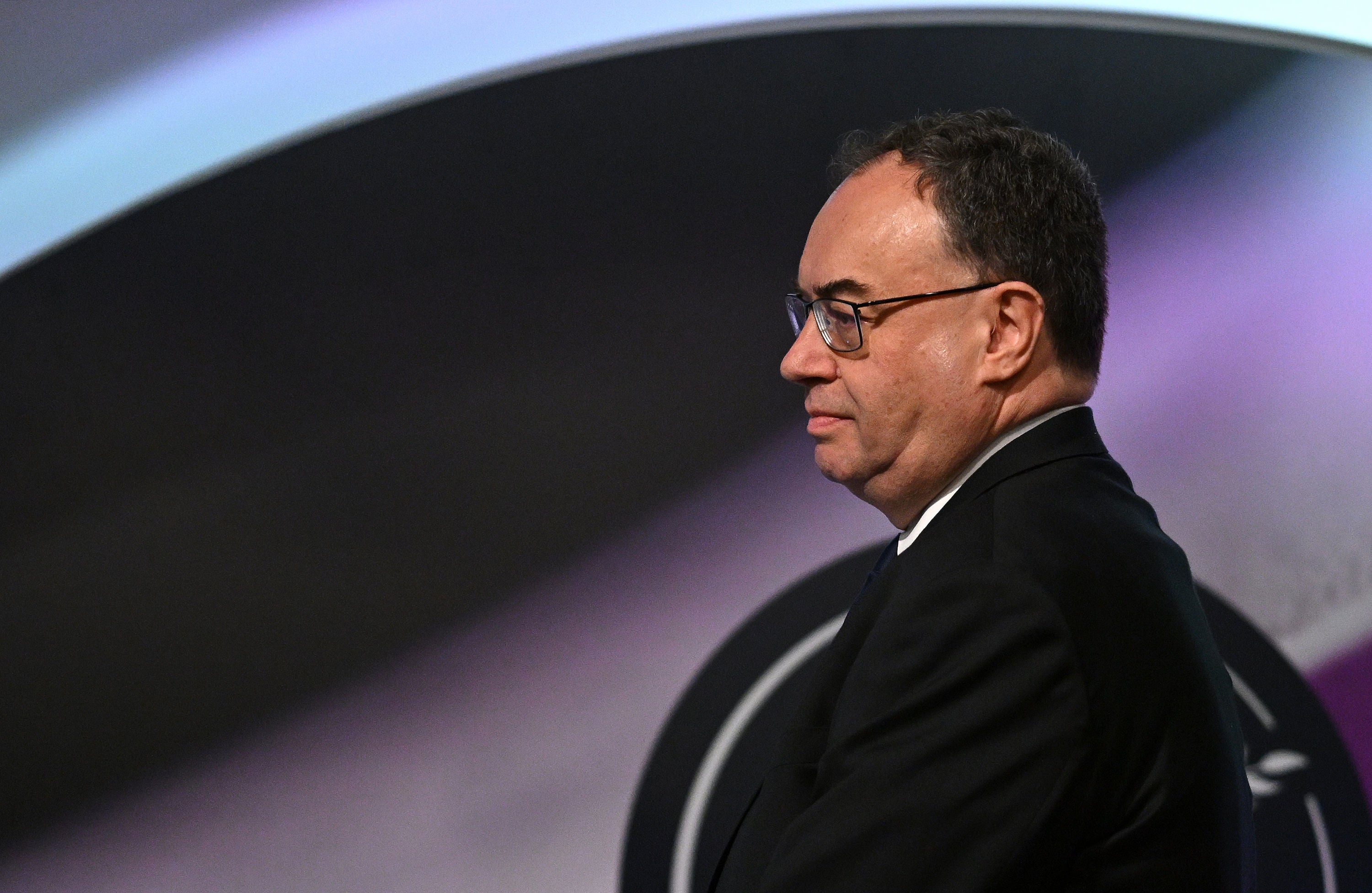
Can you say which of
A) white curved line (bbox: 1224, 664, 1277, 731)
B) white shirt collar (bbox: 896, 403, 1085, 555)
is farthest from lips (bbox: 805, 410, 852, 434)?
white curved line (bbox: 1224, 664, 1277, 731)

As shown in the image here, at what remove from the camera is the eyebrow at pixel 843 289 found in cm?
119

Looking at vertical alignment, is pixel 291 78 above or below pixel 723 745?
above

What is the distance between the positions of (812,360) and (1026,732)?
0.48 meters

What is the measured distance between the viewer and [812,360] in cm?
124

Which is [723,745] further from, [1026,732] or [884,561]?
[1026,732]

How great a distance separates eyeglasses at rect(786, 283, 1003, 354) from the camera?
1.17 metres

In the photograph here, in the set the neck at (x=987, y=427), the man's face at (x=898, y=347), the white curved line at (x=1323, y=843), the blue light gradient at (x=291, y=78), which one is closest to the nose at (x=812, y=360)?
the man's face at (x=898, y=347)

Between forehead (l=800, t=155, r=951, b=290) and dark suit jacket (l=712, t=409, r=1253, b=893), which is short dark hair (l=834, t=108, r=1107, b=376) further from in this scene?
dark suit jacket (l=712, t=409, r=1253, b=893)

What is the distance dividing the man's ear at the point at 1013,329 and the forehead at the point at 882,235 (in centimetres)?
7

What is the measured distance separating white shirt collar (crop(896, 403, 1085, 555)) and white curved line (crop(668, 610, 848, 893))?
1.17 m

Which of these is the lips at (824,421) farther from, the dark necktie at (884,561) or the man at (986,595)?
the dark necktie at (884,561)

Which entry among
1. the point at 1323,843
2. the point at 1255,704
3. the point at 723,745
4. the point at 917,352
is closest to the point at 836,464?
the point at 917,352

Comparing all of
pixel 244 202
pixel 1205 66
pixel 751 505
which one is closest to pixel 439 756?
pixel 751 505

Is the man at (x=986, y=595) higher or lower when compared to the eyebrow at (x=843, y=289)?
lower
